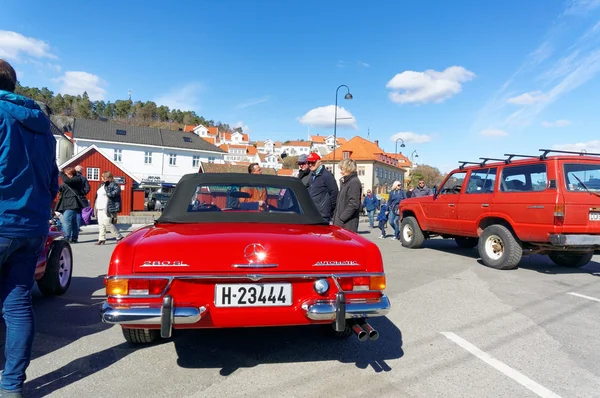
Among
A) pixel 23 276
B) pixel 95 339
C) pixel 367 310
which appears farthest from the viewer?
pixel 95 339

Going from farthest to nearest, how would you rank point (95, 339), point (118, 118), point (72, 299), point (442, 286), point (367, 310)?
point (118, 118), point (442, 286), point (72, 299), point (95, 339), point (367, 310)

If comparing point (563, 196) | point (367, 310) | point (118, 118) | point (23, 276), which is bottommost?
point (367, 310)

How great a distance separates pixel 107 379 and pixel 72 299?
252cm

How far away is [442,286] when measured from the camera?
5.64m

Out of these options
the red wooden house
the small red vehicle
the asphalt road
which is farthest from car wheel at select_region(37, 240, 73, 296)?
the red wooden house

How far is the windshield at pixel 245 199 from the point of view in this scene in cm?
356

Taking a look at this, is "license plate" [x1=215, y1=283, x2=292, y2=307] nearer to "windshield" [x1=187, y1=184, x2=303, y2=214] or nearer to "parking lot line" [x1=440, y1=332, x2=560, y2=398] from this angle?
"windshield" [x1=187, y1=184, x2=303, y2=214]

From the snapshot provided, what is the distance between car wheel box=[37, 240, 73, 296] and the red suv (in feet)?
22.4

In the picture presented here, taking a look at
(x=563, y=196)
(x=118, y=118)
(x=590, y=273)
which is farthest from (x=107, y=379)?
(x=118, y=118)

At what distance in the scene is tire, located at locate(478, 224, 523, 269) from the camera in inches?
264

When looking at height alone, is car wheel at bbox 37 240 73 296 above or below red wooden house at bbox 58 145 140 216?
below

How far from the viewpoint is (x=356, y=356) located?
3.06 meters

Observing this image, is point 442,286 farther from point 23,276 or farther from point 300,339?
point 23,276

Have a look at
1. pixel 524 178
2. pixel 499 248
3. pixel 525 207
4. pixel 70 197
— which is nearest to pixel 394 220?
pixel 499 248
